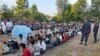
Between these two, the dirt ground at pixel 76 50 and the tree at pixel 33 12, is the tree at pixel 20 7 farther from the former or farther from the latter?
the dirt ground at pixel 76 50

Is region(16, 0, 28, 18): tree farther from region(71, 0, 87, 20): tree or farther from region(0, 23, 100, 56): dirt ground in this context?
region(0, 23, 100, 56): dirt ground

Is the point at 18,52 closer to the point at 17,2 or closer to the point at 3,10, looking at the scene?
the point at 3,10

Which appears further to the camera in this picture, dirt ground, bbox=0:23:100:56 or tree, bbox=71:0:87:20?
tree, bbox=71:0:87:20

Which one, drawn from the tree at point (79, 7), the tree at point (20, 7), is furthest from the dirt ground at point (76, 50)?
the tree at point (79, 7)

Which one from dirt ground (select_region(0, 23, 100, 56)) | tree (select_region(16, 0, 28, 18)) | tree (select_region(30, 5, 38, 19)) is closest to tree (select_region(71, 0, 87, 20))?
tree (select_region(30, 5, 38, 19))

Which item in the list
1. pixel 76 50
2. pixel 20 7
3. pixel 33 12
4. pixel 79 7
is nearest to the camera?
pixel 76 50

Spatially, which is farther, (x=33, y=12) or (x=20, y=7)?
(x=33, y=12)

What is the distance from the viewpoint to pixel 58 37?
66.4ft

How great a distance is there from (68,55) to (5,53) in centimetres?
367

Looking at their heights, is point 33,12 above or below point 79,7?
below

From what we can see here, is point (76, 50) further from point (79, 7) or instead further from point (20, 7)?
point (79, 7)

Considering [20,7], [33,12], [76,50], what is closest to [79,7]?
[33,12]

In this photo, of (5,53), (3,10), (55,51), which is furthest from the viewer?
(3,10)

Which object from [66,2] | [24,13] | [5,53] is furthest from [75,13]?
[5,53]
